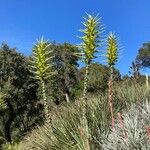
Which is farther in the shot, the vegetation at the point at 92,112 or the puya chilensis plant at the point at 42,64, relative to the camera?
the puya chilensis plant at the point at 42,64

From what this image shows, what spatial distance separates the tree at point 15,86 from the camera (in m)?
44.9

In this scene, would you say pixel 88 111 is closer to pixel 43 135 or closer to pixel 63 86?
pixel 43 135

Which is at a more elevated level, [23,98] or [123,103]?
[23,98]

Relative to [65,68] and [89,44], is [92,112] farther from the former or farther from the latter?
[65,68]

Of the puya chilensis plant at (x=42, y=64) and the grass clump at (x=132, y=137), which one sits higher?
the puya chilensis plant at (x=42, y=64)

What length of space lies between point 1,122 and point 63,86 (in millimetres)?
18190

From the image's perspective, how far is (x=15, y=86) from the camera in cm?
4569

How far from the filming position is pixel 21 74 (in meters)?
46.5

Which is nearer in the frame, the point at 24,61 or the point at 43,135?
the point at 43,135

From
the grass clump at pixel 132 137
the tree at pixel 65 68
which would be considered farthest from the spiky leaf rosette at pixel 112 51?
the tree at pixel 65 68

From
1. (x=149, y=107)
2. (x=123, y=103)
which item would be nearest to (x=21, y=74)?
(x=123, y=103)

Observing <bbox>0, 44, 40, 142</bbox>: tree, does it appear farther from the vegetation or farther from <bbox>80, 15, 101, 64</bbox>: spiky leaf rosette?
<bbox>80, 15, 101, 64</bbox>: spiky leaf rosette

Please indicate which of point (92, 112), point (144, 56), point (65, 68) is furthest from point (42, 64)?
point (144, 56)

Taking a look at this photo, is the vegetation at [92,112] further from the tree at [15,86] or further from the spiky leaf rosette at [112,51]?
the tree at [15,86]
